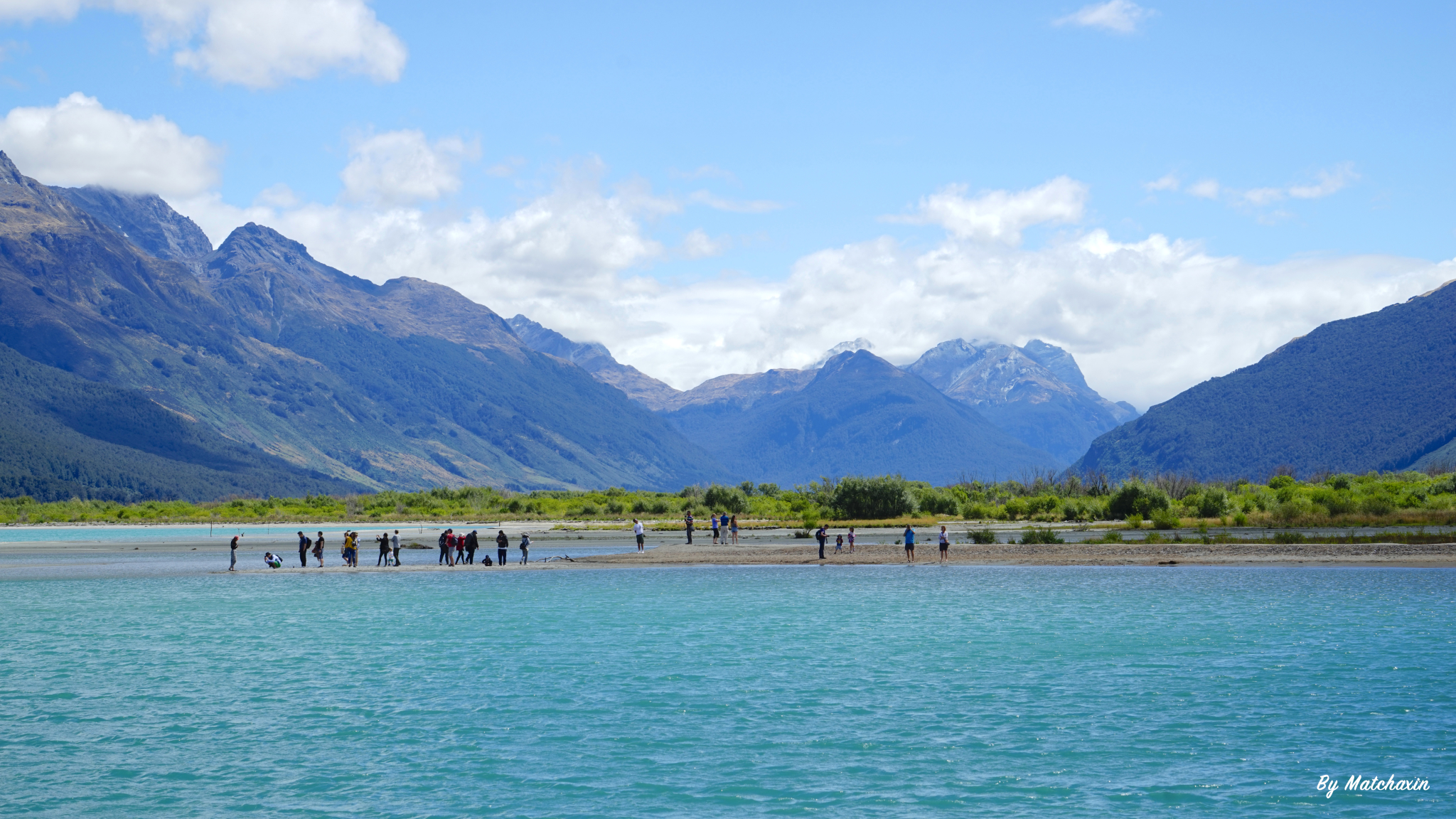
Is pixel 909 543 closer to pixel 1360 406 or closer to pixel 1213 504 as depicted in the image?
pixel 1213 504

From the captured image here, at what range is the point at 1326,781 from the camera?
15.3 meters

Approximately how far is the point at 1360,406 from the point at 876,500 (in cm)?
12593

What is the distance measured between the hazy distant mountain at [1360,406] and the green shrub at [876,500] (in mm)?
99349

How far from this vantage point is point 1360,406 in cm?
17638

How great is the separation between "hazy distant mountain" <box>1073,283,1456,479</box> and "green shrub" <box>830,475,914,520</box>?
99.3 metres

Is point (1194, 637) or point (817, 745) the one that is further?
point (1194, 637)

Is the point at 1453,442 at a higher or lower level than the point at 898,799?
higher

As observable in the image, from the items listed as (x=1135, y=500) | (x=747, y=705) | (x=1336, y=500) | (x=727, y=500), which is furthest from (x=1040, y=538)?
(x=727, y=500)

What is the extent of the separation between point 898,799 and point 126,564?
179ft

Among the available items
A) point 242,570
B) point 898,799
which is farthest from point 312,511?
point 898,799

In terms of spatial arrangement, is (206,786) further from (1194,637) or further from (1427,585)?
(1427,585)

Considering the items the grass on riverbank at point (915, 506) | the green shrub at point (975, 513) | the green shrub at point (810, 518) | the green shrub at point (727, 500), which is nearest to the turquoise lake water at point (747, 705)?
the grass on riverbank at point (915, 506)

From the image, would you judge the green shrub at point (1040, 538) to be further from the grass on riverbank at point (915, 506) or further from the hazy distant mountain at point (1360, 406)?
the hazy distant mountain at point (1360, 406)

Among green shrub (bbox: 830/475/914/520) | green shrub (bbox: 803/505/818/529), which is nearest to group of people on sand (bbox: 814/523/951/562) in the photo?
green shrub (bbox: 803/505/818/529)
